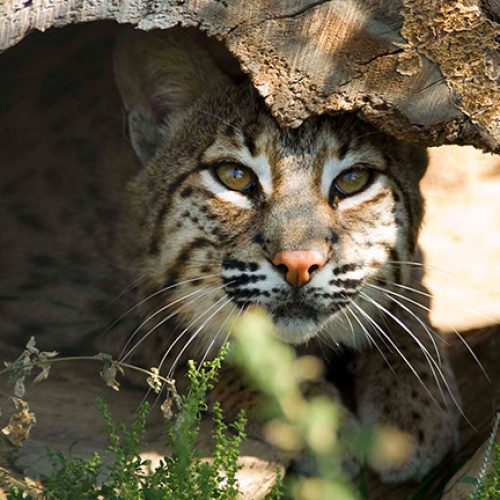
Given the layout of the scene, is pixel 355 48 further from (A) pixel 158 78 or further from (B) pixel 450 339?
(B) pixel 450 339

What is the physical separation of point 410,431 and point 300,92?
4.88 ft

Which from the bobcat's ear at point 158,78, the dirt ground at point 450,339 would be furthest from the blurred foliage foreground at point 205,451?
the bobcat's ear at point 158,78

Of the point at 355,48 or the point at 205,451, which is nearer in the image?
the point at 355,48

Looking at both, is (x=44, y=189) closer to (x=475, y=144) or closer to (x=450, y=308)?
(x=450, y=308)

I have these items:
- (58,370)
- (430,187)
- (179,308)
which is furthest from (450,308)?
(58,370)

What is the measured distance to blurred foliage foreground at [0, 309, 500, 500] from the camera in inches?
97.8

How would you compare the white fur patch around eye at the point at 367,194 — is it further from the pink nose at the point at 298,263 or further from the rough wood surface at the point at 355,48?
the rough wood surface at the point at 355,48

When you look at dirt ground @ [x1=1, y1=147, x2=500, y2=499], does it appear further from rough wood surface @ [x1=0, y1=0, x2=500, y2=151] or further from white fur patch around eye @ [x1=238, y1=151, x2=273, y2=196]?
rough wood surface @ [x1=0, y1=0, x2=500, y2=151]

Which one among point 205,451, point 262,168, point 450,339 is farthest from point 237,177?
point 450,339

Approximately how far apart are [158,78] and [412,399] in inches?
72.1

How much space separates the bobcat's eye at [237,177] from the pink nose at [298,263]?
478mm

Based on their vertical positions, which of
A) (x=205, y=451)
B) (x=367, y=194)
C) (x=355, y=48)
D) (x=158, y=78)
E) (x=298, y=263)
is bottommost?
(x=205, y=451)

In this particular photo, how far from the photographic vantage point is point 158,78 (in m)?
4.80

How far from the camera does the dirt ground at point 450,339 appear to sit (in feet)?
13.8
